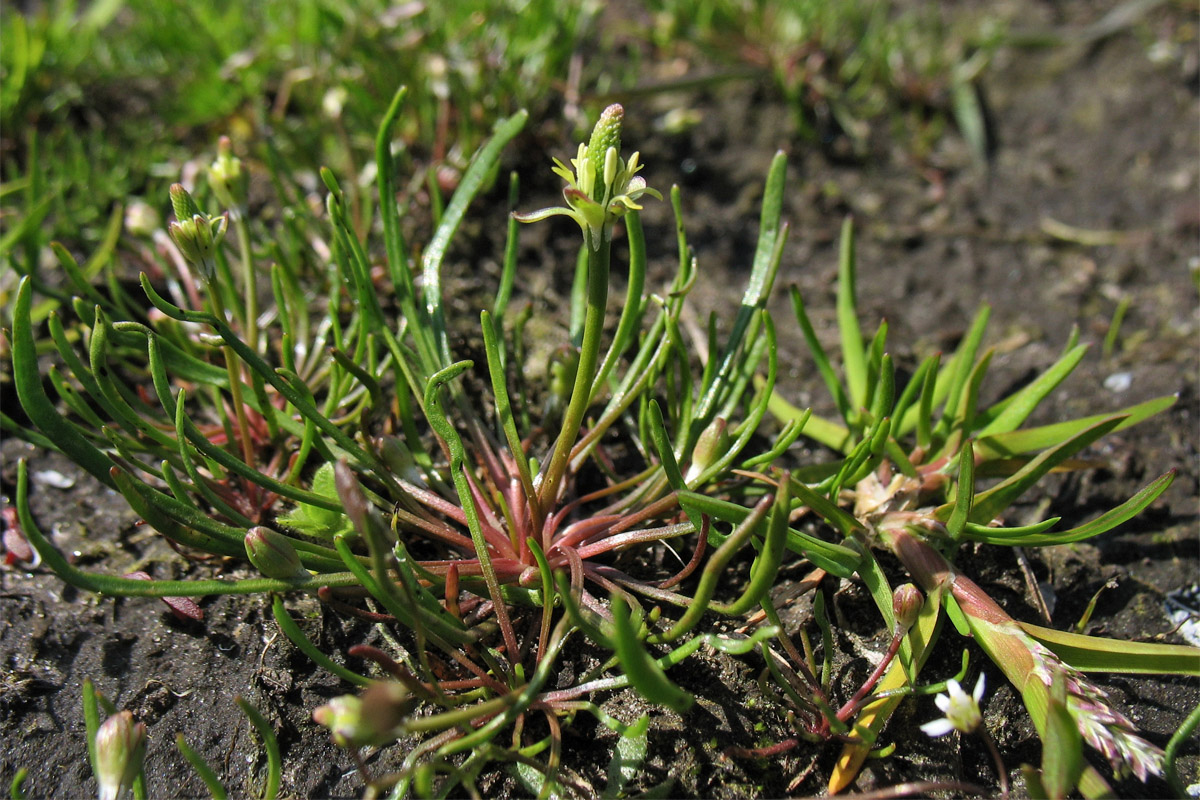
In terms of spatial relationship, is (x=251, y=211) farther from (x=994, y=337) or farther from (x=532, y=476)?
(x=994, y=337)

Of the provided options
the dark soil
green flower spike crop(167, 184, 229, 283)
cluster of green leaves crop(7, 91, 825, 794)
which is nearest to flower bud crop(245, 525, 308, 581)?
cluster of green leaves crop(7, 91, 825, 794)

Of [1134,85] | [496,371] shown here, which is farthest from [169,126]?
[1134,85]

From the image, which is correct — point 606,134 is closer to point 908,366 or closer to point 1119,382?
point 908,366

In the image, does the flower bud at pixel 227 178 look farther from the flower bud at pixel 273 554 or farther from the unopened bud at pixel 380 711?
the unopened bud at pixel 380 711

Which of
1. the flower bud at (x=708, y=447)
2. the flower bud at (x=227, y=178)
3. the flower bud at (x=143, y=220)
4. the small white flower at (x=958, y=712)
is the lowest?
the small white flower at (x=958, y=712)

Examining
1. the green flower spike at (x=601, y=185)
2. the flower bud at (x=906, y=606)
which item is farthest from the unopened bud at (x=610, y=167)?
the flower bud at (x=906, y=606)

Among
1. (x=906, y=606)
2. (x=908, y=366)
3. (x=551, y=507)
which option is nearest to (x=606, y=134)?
(x=551, y=507)

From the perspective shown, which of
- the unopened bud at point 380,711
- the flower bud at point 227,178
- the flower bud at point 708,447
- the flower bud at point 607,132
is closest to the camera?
the unopened bud at point 380,711

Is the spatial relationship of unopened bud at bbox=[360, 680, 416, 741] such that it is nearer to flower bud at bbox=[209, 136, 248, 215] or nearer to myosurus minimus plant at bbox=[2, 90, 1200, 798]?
myosurus minimus plant at bbox=[2, 90, 1200, 798]
